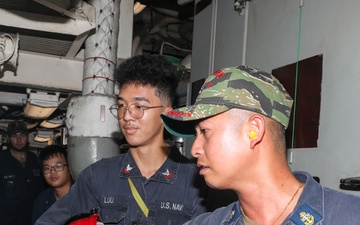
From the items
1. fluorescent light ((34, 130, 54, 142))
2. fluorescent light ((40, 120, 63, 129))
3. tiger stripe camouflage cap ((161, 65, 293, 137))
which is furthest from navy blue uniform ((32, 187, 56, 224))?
fluorescent light ((34, 130, 54, 142))

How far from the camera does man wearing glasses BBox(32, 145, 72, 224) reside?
4340 mm

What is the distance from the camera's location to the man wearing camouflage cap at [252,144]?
1.41 metres

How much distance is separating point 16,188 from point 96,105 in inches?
104

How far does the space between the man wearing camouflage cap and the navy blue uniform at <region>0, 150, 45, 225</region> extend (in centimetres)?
413

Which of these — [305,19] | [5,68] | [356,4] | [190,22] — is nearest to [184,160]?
[305,19]

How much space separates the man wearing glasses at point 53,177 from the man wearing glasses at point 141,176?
6.30 ft

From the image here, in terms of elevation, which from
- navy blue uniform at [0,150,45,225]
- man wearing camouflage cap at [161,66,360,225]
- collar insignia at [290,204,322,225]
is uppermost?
man wearing camouflage cap at [161,66,360,225]

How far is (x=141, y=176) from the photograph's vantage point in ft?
7.80

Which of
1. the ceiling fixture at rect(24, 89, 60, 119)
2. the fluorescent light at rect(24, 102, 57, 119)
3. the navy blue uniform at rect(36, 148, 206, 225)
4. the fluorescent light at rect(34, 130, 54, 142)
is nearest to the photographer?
the navy blue uniform at rect(36, 148, 206, 225)

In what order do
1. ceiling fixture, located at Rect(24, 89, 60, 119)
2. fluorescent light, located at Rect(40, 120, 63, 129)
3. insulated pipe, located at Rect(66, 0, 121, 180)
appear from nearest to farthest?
insulated pipe, located at Rect(66, 0, 121, 180)
ceiling fixture, located at Rect(24, 89, 60, 119)
fluorescent light, located at Rect(40, 120, 63, 129)

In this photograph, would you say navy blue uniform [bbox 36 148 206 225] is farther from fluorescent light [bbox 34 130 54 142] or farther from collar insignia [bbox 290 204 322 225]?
fluorescent light [bbox 34 130 54 142]

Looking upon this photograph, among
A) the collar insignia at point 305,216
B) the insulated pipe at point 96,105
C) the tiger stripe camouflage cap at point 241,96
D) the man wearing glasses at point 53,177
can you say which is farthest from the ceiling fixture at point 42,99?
the collar insignia at point 305,216

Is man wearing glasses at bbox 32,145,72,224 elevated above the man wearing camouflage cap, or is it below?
Result: below

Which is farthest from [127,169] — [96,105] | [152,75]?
[96,105]
